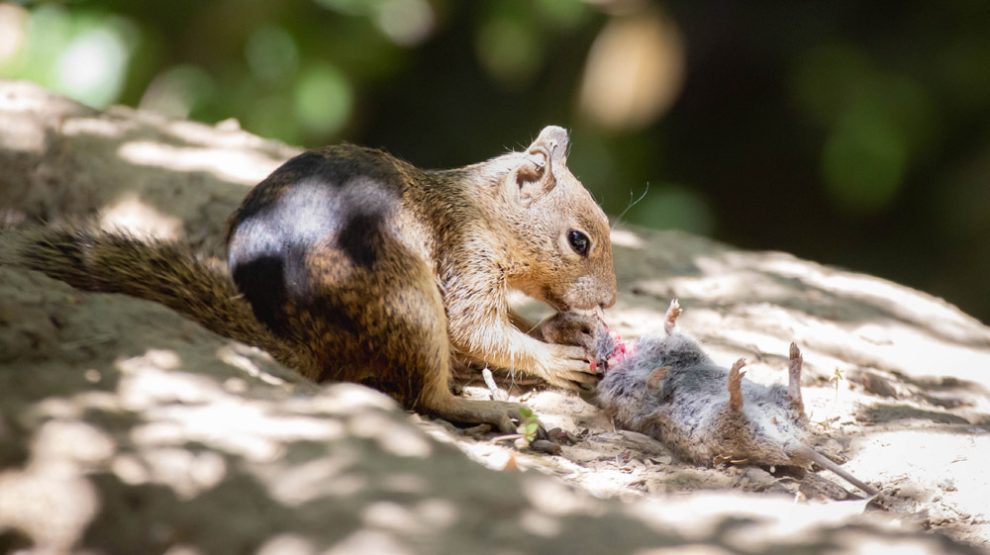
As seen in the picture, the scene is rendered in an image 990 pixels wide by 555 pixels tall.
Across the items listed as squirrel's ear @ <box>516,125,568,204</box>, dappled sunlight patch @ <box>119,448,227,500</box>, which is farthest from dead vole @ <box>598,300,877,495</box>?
dappled sunlight patch @ <box>119,448,227,500</box>

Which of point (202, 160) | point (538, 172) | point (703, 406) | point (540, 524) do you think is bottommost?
point (540, 524)

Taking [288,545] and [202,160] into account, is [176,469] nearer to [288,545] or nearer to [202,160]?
[288,545]

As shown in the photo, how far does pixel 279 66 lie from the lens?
6.23 m

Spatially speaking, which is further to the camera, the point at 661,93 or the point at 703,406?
the point at 661,93

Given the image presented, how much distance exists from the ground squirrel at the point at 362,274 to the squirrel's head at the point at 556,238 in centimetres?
1

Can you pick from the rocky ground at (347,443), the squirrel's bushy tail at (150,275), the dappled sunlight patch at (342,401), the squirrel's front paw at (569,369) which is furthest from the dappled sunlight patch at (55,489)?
the squirrel's front paw at (569,369)

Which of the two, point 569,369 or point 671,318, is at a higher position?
point 671,318

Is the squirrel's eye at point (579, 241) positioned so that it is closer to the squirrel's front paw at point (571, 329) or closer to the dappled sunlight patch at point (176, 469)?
the squirrel's front paw at point (571, 329)

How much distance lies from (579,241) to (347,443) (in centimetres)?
200

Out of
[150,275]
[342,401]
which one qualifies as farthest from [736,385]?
[150,275]

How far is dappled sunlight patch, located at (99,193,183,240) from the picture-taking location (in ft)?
15.8

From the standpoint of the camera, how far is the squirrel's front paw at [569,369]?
4195 mm

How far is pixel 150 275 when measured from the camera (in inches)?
138

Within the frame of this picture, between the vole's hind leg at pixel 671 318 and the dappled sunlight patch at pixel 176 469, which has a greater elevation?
the vole's hind leg at pixel 671 318
